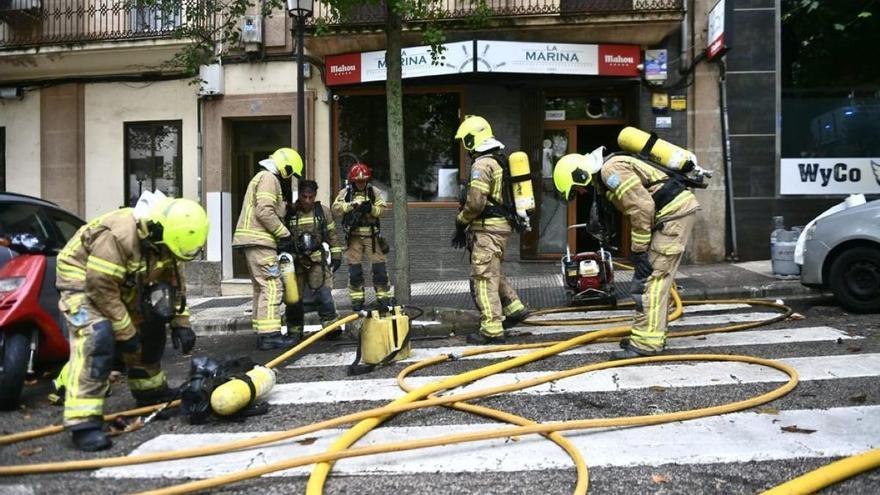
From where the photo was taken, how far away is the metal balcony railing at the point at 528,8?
10.9m

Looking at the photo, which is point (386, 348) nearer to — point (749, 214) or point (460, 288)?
point (460, 288)

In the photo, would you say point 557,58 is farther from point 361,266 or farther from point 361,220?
point 361,266

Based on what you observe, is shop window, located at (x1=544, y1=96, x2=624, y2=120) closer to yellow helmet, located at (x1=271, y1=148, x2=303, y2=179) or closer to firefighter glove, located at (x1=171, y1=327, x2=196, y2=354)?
yellow helmet, located at (x1=271, y1=148, x2=303, y2=179)

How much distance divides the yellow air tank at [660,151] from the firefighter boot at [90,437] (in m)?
4.46

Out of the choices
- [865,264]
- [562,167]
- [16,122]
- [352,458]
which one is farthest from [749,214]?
[16,122]

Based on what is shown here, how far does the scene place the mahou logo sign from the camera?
11258 mm

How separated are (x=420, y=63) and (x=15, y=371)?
8.02 m

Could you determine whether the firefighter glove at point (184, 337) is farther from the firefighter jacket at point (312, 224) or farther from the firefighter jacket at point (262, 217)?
the firefighter jacket at point (312, 224)

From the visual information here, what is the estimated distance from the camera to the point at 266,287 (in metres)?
6.79

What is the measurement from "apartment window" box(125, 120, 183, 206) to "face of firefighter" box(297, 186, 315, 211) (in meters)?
6.52

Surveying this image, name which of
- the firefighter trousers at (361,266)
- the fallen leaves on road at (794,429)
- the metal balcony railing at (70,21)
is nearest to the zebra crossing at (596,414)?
the fallen leaves on road at (794,429)

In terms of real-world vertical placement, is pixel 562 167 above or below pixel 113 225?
above

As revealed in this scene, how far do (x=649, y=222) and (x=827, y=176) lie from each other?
8020mm

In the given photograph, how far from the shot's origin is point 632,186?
18.0ft
